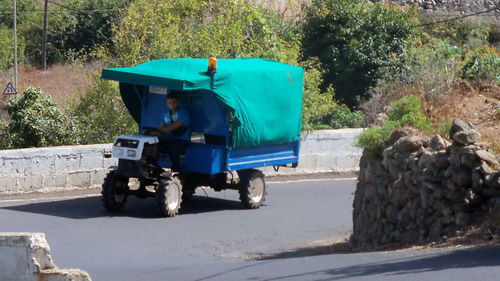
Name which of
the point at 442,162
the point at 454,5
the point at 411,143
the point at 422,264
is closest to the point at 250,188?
the point at 411,143

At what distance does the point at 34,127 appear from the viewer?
19.3 m

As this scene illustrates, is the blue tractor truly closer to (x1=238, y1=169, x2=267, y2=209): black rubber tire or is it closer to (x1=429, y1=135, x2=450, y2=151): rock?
(x1=238, y1=169, x2=267, y2=209): black rubber tire

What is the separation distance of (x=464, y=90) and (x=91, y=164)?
777 cm

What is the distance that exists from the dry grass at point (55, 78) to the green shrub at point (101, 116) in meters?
23.8

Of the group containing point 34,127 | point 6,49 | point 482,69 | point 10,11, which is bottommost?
point 34,127

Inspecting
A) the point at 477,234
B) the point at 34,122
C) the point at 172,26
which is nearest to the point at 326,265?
the point at 477,234

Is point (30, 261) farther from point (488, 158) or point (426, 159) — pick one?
point (488, 158)

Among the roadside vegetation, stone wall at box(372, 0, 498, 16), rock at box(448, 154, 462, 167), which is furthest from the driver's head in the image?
stone wall at box(372, 0, 498, 16)

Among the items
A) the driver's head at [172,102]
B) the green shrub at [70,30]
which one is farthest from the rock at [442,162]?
the green shrub at [70,30]

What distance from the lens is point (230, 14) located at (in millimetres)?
23234

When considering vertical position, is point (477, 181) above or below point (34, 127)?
below

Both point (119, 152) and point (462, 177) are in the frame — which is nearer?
point (462, 177)

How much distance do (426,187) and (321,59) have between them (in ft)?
67.4

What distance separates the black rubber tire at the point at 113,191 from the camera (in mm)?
15078
